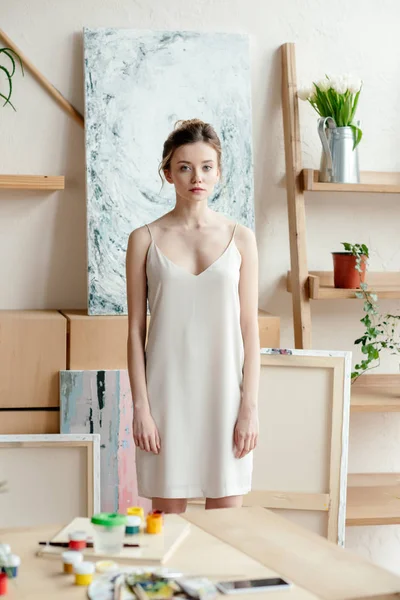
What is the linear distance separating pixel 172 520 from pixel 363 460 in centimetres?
179

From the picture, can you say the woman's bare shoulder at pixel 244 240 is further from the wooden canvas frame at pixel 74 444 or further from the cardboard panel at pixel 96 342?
the wooden canvas frame at pixel 74 444

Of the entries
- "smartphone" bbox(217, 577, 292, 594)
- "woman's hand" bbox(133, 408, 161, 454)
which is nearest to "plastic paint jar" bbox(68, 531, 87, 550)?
"smartphone" bbox(217, 577, 292, 594)

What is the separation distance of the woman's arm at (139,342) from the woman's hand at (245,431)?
20cm

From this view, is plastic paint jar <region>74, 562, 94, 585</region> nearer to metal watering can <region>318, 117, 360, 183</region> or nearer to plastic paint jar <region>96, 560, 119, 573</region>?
plastic paint jar <region>96, 560, 119, 573</region>

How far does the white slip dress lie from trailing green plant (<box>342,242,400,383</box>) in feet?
2.76

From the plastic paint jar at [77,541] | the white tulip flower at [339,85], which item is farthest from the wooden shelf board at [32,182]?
the plastic paint jar at [77,541]

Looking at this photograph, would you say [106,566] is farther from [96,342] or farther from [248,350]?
[96,342]

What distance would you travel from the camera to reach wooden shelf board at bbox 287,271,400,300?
119 inches

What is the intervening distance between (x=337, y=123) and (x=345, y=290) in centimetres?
57

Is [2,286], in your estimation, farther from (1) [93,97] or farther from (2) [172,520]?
(2) [172,520]

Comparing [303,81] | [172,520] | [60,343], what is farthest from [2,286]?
[172,520]

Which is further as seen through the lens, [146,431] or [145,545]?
[146,431]

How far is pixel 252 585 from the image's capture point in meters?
1.37

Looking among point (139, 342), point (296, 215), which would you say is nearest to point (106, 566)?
point (139, 342)
